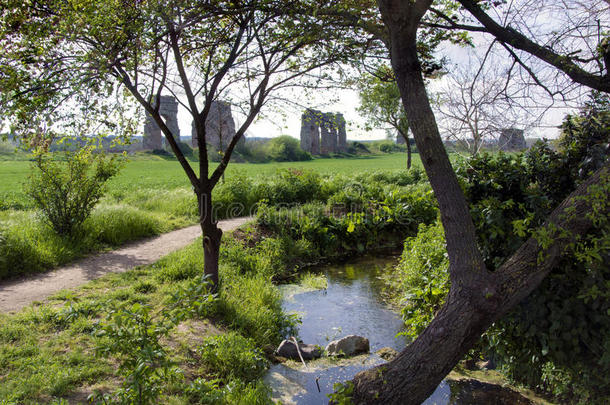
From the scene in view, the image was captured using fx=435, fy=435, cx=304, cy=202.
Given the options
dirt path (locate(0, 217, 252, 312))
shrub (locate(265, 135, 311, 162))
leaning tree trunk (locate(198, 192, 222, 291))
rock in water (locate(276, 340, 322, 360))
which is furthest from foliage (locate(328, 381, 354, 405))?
shrub (locate(265, 135, 311, 162))

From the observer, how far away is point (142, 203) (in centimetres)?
1211

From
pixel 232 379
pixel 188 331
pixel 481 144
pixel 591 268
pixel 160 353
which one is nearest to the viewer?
pixel 160 353

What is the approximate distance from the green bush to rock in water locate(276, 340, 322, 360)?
20.6 inches

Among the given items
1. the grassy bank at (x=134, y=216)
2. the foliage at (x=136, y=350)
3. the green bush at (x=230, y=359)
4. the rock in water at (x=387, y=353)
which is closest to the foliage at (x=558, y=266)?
the rock in water at (x=387, y=353)

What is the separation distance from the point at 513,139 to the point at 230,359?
4.17 m

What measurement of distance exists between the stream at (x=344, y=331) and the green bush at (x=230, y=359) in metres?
0.24

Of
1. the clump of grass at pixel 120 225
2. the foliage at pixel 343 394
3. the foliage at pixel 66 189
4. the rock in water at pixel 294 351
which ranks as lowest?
the rock in water at pixel 294 351

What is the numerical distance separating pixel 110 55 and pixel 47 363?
294cm

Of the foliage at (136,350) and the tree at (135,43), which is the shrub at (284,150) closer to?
the tree at (135,43)

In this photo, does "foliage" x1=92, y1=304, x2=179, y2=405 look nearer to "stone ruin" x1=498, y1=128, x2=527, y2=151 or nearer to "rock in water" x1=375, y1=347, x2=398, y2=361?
"rock in water" x1=375, y1=347, x2=398, y2=361

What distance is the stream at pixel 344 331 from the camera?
4.61m

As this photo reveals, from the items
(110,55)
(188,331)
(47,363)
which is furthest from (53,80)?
(188,331)

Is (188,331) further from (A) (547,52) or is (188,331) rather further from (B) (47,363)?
(A) (547,52)

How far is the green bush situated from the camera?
A: 4.57 metres
